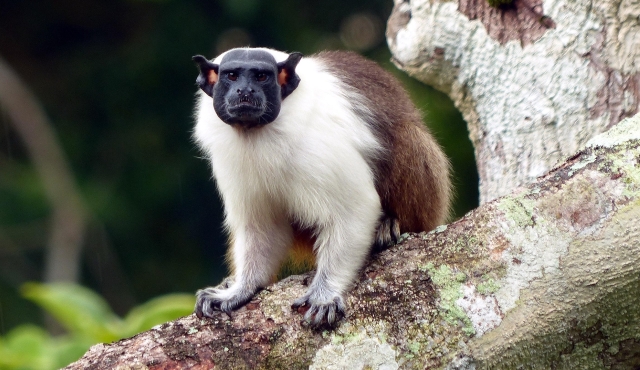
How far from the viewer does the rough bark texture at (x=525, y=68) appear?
4.04m

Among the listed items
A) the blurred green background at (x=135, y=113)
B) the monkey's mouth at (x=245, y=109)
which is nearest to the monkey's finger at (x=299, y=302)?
the monkey's mouth at (x=245, y=109)

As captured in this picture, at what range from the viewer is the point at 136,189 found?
1179cm

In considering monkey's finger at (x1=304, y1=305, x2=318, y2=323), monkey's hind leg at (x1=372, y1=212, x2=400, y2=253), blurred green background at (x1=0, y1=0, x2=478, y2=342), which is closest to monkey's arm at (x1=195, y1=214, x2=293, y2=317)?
monkey's hind leg at (x1=372, y1=212, x2=400, y2=253)

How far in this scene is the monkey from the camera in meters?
3.64

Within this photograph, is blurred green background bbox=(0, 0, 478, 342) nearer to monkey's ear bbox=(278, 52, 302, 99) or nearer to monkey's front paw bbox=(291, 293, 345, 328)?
monkey's ear bbox=(278, 52, 302, 99)

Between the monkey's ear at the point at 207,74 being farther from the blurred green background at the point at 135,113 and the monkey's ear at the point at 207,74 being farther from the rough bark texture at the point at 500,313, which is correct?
the blurred green background at the point at 135,113

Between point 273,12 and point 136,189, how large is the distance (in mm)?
3193

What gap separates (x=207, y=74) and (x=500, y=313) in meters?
1.74

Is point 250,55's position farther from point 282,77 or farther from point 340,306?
point 340,306

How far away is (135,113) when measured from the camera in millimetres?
11984

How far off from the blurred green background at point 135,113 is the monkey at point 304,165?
706cm

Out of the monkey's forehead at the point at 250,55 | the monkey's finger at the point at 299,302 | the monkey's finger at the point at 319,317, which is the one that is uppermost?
the monkey's forehead at the point at 250,55

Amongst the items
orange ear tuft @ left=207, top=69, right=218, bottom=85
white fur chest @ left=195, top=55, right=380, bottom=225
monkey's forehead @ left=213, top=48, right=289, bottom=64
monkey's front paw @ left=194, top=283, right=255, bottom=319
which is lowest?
monkey's front paw @ left=194, top=283, right=255, bottom=319

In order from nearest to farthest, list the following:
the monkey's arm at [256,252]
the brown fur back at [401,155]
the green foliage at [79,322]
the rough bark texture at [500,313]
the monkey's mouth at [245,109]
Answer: the rough bark texture at [500,313], the monkey's mouth at [245,109], the monkey's arm at [256,252], the brown fur back at [401,155], the green foliage at [79,322]
